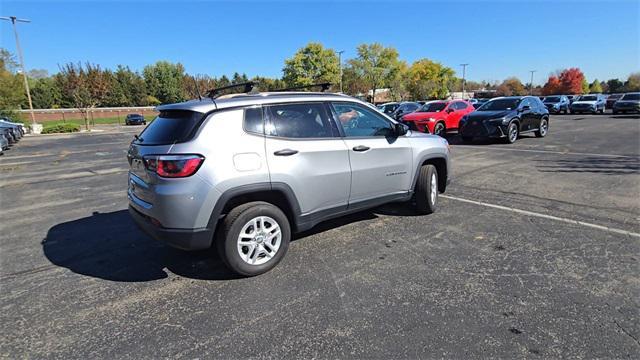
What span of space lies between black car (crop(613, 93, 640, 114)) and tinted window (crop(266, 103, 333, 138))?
3116 cm

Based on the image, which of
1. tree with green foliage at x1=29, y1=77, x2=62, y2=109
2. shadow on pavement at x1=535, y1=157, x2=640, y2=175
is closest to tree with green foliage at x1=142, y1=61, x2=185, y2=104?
tree with green foliage at x1=29, y1=77, x2=62, y2=109

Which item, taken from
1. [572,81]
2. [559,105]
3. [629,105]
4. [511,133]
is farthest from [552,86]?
[511,133]

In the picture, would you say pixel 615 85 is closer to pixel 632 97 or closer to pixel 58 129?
pixel 632 97

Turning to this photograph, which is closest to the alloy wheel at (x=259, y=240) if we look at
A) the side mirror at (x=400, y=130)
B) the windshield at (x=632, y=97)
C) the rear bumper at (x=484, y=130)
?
the side mirror at (x=400, y=130)

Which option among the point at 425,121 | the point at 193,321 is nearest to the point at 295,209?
the point at 193,321

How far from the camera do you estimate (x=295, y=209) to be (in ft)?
12.2

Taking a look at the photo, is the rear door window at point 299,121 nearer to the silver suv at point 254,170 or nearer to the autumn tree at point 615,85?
the silver suv at point 254,170

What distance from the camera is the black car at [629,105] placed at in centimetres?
2575

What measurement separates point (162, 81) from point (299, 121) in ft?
297

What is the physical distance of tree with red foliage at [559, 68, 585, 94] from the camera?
289 ft

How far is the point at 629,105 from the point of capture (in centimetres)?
2597

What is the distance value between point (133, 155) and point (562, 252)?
457 centimetres

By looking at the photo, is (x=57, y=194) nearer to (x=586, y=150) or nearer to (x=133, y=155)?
(x=133, y=155)

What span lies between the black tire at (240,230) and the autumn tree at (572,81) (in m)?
106
